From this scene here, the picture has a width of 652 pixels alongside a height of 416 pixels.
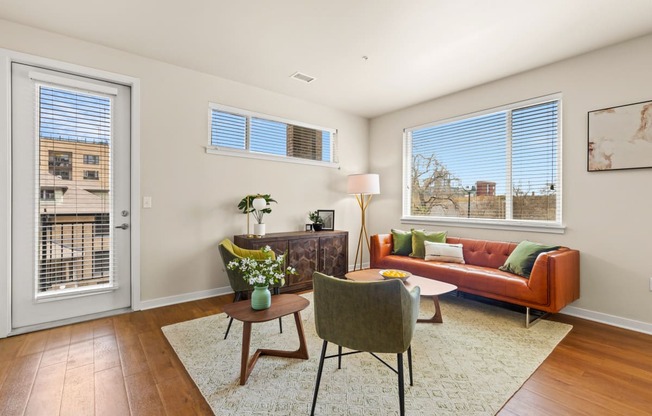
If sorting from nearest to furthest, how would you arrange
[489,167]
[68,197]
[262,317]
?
[262,317]
[68,197]
[489,167]

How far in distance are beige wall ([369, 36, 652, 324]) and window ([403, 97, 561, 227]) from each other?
158 mm

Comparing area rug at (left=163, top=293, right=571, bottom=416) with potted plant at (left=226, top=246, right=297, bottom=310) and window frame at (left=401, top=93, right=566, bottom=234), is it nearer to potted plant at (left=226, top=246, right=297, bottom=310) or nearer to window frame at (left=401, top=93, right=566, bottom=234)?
potted plant at (left=226, top=246, right=297, bottom=310)

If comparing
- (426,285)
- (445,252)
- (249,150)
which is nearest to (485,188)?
(445,252)

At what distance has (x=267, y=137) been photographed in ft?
13.9

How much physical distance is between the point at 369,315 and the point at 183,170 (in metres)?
2.92

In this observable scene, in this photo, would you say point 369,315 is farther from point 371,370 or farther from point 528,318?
point 528,318

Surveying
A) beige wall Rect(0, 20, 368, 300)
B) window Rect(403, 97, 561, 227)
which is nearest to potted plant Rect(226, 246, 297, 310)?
beige wall Rect(0, 20, 368, 300)

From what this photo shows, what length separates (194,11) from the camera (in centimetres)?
248

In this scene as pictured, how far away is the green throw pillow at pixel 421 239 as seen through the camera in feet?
13.1

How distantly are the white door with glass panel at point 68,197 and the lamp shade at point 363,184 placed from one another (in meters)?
2.99

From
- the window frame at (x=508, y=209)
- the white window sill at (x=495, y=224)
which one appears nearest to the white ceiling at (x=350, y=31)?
the window frame at (x=508, y=209)

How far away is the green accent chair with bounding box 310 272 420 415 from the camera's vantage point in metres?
1.50

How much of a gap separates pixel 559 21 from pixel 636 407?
287 cm

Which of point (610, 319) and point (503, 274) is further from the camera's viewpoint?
point (503, 274)
